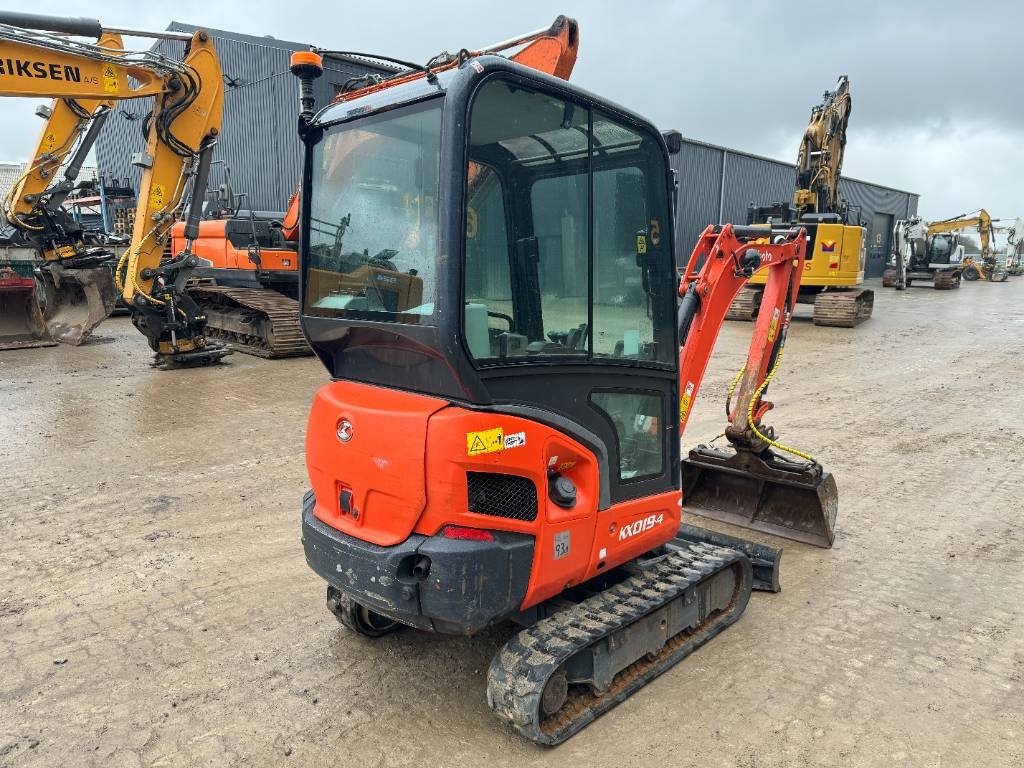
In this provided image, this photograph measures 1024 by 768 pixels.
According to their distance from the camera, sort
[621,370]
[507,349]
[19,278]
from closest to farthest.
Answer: [507,349] < [621,370] < [19,278]

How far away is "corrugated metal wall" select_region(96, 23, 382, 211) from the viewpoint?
62.0ft

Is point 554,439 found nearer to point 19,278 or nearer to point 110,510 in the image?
point 110,510

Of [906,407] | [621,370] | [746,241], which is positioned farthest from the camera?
[906,407]

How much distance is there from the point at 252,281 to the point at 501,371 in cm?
1064

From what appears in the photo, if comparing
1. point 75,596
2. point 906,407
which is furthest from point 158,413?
point 906,407

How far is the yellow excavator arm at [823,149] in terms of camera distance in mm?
17719

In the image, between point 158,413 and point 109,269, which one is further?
point 109,269

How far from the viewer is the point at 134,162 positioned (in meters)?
9.52

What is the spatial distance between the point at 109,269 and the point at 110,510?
861 centimetres

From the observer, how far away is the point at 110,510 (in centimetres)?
489

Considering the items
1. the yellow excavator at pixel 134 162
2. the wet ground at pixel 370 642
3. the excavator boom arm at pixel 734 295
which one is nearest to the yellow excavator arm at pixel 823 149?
the wet ground at pixel 370 642

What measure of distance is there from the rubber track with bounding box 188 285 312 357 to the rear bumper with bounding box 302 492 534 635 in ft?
26.0

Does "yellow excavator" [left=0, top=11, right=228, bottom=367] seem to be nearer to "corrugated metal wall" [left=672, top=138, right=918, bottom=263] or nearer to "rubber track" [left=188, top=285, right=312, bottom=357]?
"rubber track" [left=188, top=285, right=312, bottom=357]

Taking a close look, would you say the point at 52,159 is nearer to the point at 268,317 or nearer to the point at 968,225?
the point at 268,317
